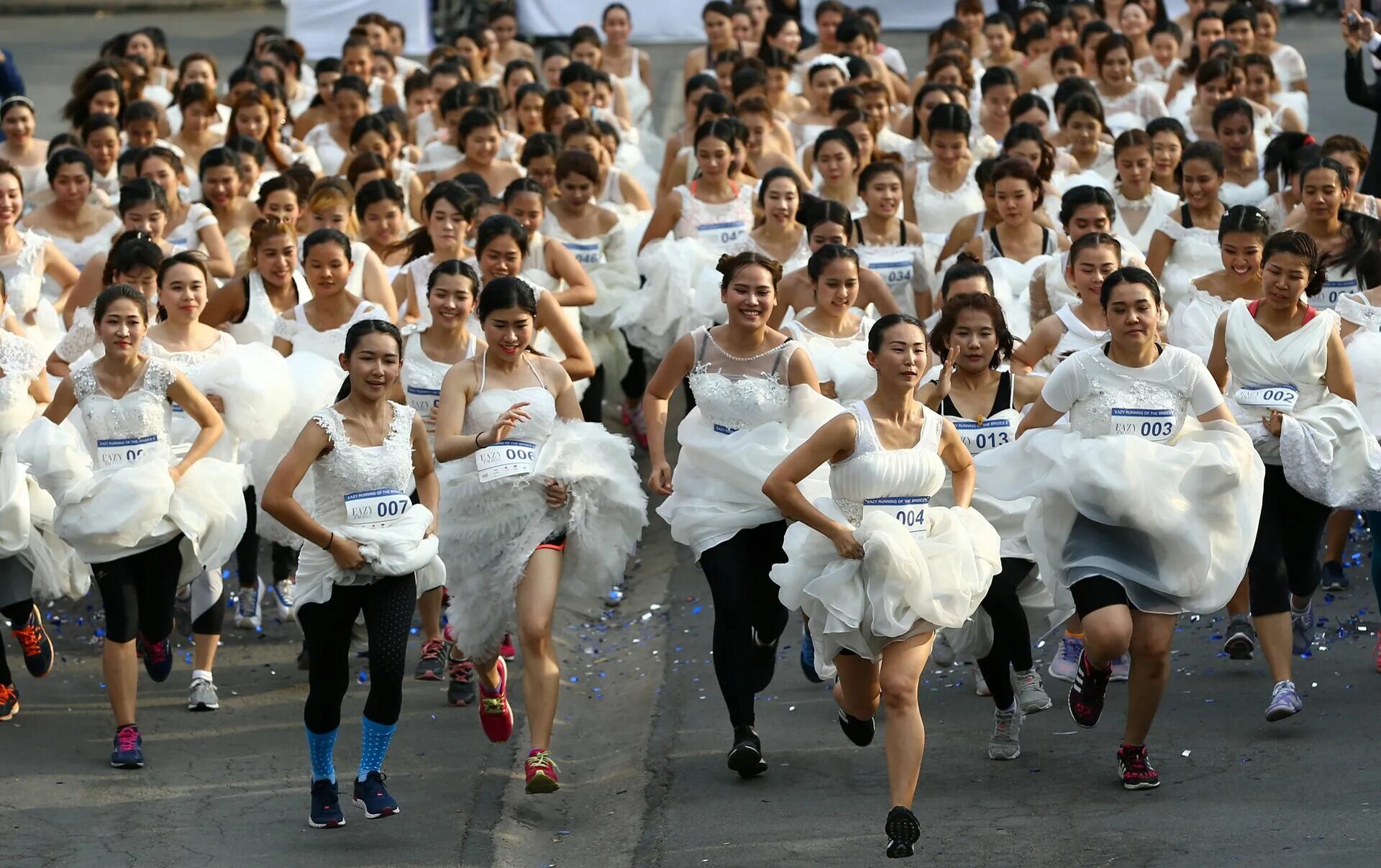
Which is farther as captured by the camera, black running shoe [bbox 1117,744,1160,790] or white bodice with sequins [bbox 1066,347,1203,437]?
white bodice with sequins [bbox 1066,347,1203,437]

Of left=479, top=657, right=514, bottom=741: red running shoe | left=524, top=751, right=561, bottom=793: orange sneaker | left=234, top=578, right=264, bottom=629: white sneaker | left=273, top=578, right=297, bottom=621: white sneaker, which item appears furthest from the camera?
left=273, top=578, right=297, bottom=621: white sneaker

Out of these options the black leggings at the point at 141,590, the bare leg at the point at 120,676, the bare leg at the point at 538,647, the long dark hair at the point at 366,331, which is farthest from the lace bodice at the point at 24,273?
the bare leg at the point at 538,647

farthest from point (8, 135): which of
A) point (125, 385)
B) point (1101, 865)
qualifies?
point (1101, 865)

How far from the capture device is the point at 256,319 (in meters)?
10.1

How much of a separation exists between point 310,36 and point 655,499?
39.0 ft

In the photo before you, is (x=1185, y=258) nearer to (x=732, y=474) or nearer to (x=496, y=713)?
(x=732, y=474)

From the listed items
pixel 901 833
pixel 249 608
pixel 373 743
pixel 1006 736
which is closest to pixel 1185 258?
pixel 1006 736

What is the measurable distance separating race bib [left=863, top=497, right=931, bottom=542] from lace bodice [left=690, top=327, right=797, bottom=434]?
99 centimetres

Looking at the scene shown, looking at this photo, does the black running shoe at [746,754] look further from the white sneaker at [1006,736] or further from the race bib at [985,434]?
the race bib at [985,434]

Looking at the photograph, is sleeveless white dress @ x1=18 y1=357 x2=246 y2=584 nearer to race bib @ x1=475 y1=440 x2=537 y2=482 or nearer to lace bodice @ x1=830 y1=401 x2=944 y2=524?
race bib @ x1=475 y1=440 x2=537 y2=482

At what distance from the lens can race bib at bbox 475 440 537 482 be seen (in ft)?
26.4

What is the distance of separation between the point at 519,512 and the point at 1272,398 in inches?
118

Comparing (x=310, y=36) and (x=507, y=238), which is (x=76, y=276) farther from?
(x=310, y=36)

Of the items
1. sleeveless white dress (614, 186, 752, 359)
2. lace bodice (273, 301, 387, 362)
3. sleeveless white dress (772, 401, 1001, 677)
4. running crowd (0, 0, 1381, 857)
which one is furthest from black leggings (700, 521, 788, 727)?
sleeveless white dress (614, 186, 752, 359)
